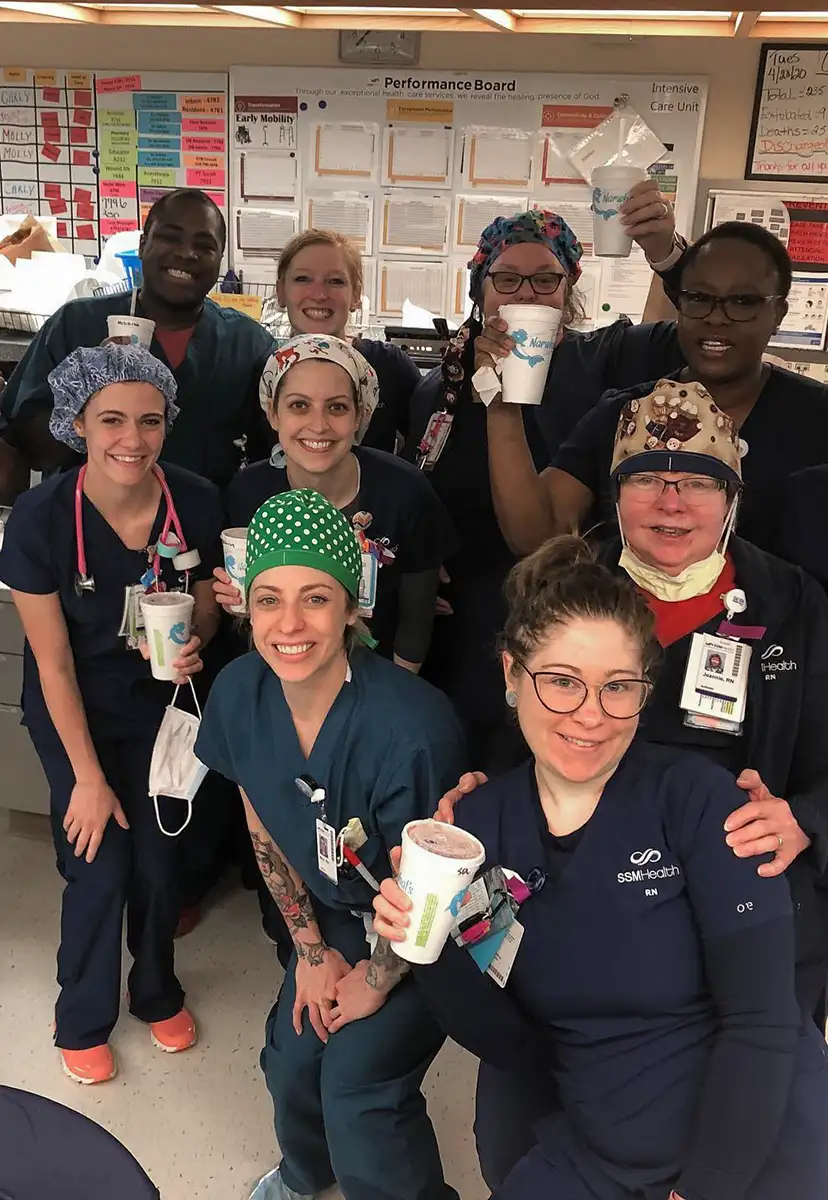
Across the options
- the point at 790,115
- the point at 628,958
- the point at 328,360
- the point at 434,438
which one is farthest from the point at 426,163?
the point at 628,958

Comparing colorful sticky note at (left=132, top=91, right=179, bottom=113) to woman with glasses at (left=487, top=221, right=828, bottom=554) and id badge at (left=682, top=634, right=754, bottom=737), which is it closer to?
woman with glasses at (left=487, top=221, right=828, bottom=554)

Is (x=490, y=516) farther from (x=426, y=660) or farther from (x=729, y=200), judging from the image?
(x=729, y=200)

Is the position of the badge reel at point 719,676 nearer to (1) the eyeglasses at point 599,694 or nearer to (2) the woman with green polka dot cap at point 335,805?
(1) the eyeglasses at point 599,694

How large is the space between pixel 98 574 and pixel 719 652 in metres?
1.20

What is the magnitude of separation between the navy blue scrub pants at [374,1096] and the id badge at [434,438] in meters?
1.10

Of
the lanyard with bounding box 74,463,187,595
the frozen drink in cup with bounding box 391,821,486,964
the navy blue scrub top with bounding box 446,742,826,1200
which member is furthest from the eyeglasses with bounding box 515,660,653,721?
the lanyard with bounding box 74,463,187,595

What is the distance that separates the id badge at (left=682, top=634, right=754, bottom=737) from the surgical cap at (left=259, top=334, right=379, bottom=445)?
898mm

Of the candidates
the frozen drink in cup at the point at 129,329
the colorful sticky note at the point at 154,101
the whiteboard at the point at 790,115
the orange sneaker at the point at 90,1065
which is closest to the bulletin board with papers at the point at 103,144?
the colorful sticky note at the point at 154,101

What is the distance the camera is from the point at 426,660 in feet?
7.39

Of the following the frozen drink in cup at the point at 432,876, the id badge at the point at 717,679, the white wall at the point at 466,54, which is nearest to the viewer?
the frozen drink in cup at the point at 432,876

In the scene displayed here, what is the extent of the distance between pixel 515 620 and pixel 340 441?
2.32 ft

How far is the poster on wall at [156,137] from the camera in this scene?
4020 millimetres

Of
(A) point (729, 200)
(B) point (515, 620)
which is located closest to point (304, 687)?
(B) point (515, 620)

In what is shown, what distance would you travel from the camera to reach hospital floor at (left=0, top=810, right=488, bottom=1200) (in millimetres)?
1808
